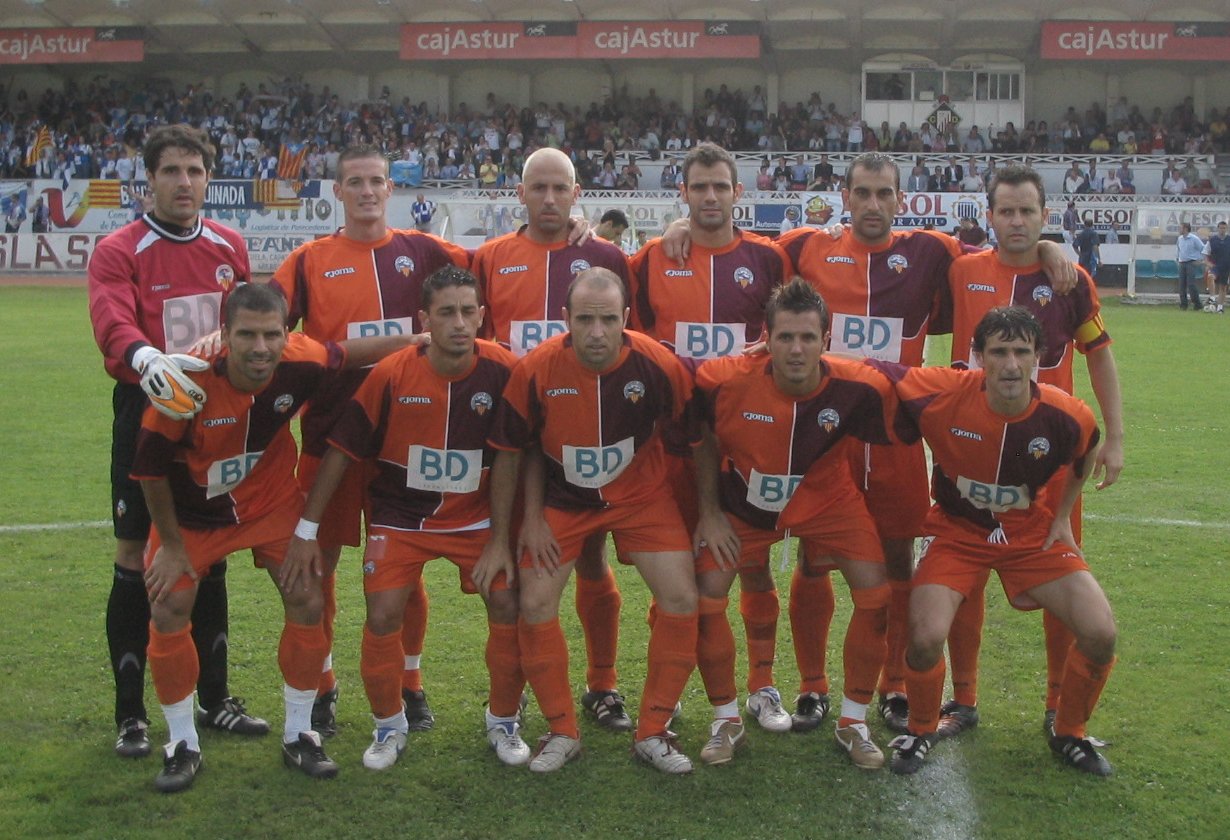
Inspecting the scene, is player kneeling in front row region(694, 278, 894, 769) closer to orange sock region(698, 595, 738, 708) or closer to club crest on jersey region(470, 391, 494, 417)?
orange sock region(698, 595, 738, 708)

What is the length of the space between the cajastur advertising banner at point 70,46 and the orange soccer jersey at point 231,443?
1420 inches

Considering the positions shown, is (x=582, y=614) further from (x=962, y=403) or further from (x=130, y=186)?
(x=130, y=186)

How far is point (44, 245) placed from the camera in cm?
2681

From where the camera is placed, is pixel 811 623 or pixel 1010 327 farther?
pixel 811 623

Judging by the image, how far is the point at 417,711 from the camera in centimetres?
456

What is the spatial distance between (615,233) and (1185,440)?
5.00 metres

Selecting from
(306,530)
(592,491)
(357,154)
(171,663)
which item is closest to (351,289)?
(357,154)

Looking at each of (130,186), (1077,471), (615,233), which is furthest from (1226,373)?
(130,186)

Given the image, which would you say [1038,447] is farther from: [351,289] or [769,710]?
[351,289]

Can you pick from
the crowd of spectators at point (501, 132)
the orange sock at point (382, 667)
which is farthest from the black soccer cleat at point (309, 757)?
the crowd of spectators at point (501, 132)

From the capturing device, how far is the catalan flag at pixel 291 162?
99.8ft

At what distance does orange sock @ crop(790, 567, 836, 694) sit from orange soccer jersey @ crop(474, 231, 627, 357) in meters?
1.37

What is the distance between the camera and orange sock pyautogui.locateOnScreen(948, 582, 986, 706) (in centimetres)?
449

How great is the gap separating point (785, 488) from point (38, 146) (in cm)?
3291
